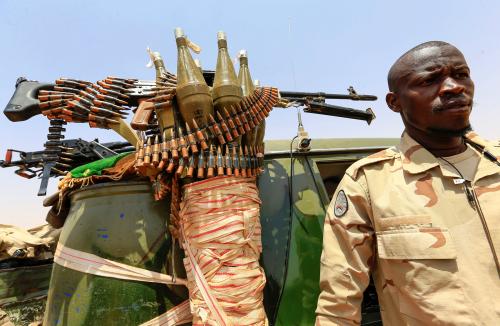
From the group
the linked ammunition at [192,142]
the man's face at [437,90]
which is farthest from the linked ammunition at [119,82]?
the man's face at [437,90]

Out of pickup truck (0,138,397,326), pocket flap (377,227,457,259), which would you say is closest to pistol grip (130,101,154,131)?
pickup truck (0,138,397,326)

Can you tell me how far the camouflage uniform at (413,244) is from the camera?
1382 millimetres

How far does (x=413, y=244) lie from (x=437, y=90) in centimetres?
65

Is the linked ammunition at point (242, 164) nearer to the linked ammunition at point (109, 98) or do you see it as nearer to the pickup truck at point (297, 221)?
the pickup truck at point (297, 221)

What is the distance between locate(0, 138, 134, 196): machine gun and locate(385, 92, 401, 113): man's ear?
236 centimetres

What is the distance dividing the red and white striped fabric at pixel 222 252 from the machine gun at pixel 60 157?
4.66 feet

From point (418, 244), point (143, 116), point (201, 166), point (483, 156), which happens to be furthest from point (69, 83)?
point (483, 156)

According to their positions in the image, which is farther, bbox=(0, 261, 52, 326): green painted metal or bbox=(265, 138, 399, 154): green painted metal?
bbox=(0, 261, 52, 326): green painted metal

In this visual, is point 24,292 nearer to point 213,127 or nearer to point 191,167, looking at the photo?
point 191,167

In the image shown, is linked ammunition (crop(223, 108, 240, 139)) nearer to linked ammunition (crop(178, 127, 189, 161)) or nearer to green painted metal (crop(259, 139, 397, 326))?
linked ammunition (crop(178, 127, 189, 161))

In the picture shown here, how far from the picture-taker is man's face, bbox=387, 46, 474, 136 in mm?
1527

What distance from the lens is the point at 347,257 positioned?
1.55m

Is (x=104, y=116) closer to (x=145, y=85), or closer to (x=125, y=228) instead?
(x=145, y=85)

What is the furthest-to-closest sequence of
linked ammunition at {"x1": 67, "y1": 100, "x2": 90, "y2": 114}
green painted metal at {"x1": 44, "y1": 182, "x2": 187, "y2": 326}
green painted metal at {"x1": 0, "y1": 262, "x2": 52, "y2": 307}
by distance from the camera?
green painted metal at {"x1": 0, "y1": 262, "x2": 52, "y2": 307} < linked ammunition at {"x1": 67, "y1": 100, "x2": 90, "y2": 114} < green painted metal at {"x1": 44, "y1": 182, "x2": 187, "y2": 326}
